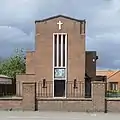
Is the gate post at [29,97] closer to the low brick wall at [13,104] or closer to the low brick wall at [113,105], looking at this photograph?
the low brick wall at [13,104]

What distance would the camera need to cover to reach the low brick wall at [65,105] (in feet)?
101

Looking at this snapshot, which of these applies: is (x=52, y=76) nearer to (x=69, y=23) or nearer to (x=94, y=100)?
(x=69, y=23)

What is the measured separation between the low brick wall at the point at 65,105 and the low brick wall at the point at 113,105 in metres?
1.39

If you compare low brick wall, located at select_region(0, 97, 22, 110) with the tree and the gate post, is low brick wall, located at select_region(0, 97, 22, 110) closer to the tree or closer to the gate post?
the gate post

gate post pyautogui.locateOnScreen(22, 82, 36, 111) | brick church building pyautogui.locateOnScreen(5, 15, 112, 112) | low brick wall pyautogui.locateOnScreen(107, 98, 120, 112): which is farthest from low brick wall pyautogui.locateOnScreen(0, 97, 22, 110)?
brick church building pyautogui.locateOnScreen(5, 15, 112, 112)

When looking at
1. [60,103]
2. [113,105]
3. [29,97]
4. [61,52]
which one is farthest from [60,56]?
[113,105]

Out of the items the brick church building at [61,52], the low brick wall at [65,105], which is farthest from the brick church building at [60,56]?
the low brick wall at [65,105]

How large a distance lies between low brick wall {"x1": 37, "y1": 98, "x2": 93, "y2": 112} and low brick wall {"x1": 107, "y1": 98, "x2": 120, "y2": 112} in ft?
4.55

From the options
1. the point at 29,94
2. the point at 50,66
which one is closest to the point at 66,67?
the point at 50,66

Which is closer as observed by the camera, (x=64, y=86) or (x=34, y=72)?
(x=64, y=86)

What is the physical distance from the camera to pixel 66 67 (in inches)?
1903

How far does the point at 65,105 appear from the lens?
3091 centimetres

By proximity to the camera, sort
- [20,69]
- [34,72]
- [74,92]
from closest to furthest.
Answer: [74,92] → [34,72] → [20,69]

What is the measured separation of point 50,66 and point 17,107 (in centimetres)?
1820
